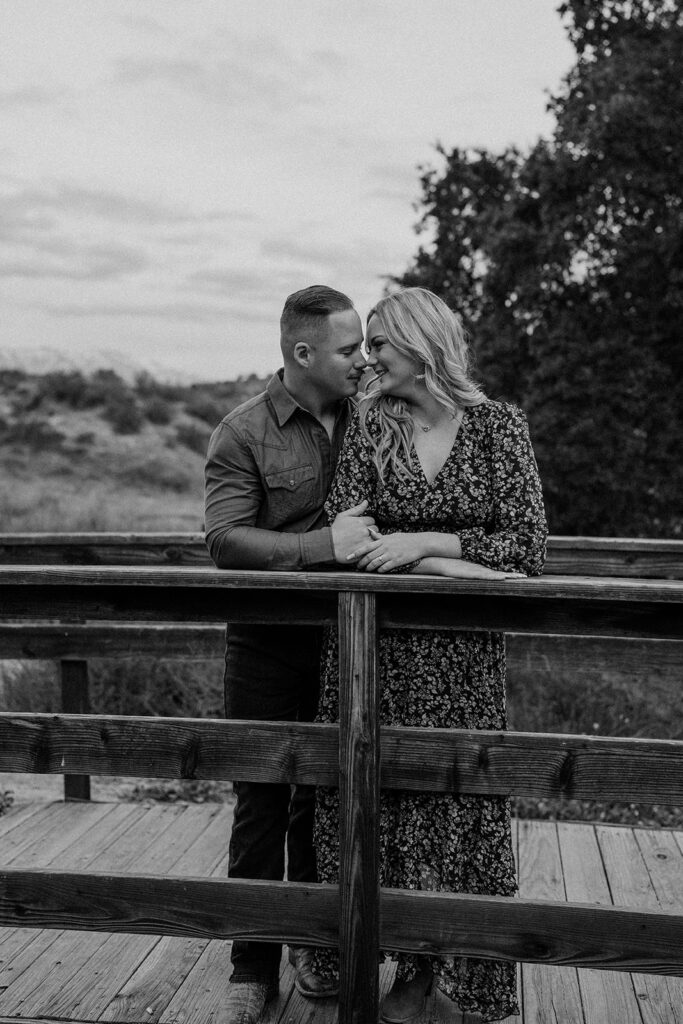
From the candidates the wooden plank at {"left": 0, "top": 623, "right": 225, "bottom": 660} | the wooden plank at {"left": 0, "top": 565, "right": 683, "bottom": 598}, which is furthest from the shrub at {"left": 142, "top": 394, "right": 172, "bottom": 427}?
the wooden plank at {"left": 0, "top": 565, "right": 683, "bottom": 598}

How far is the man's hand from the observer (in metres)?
2.81

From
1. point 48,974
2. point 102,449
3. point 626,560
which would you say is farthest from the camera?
point 102,449

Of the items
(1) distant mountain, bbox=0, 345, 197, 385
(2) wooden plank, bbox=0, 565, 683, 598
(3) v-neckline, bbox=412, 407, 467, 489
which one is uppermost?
(1) distant mountain, bbox=0, 345, 197, 385

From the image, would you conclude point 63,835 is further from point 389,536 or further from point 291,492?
point 389,536

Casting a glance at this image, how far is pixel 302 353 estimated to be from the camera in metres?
3.06

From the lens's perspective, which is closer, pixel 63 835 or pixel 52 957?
pixel 52 957

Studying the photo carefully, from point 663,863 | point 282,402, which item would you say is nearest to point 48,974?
point 282,402

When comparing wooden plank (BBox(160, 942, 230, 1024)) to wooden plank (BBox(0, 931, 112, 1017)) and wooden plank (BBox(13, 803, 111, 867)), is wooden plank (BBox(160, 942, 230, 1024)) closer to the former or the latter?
wooden plank (BBox(0, 931, 112, 1017))

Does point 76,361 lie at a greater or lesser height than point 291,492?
greater

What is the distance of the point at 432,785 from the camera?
2.72m

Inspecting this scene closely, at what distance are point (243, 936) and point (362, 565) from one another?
978 millimetres

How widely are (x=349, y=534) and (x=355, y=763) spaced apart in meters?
0.57

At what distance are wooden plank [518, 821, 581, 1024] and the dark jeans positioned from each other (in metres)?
0.74

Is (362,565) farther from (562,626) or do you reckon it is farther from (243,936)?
(243,936)
